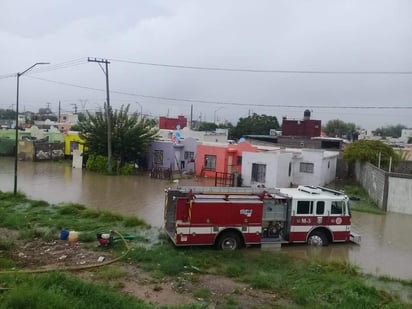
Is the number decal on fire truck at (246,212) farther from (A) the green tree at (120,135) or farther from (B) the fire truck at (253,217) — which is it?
(A) the green tree at (120,135)

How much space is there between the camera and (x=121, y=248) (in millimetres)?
13445

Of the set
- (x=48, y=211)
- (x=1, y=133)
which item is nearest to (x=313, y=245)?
(x=48, y=211)

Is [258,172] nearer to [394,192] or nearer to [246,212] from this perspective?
[394,192]

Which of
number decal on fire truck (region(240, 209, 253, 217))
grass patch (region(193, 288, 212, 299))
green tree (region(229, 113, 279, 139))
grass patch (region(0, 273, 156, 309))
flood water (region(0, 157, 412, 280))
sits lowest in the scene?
flood water (region(0, 157, 412, 280))

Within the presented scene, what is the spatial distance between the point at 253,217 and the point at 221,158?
2017cm

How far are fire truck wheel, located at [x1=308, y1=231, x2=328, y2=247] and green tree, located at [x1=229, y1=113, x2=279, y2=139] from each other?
59.6 meters

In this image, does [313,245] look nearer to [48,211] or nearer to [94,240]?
[94,240]

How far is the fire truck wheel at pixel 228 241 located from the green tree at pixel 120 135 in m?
23.6

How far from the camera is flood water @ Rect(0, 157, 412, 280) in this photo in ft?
47.9

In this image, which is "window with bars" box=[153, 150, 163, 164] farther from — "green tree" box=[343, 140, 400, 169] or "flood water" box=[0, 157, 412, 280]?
"green tree" box=[343, 140, 400, 169]

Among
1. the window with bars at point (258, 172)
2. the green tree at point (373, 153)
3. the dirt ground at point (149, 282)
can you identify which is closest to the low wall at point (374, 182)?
the green tree at point (373, 153)

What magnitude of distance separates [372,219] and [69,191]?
57.8ft

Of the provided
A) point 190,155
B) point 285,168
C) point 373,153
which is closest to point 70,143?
point 190,155

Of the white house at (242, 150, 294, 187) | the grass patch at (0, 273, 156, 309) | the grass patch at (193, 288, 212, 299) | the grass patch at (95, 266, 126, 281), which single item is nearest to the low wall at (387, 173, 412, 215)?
the white house at (242, 150, 294, 187)
